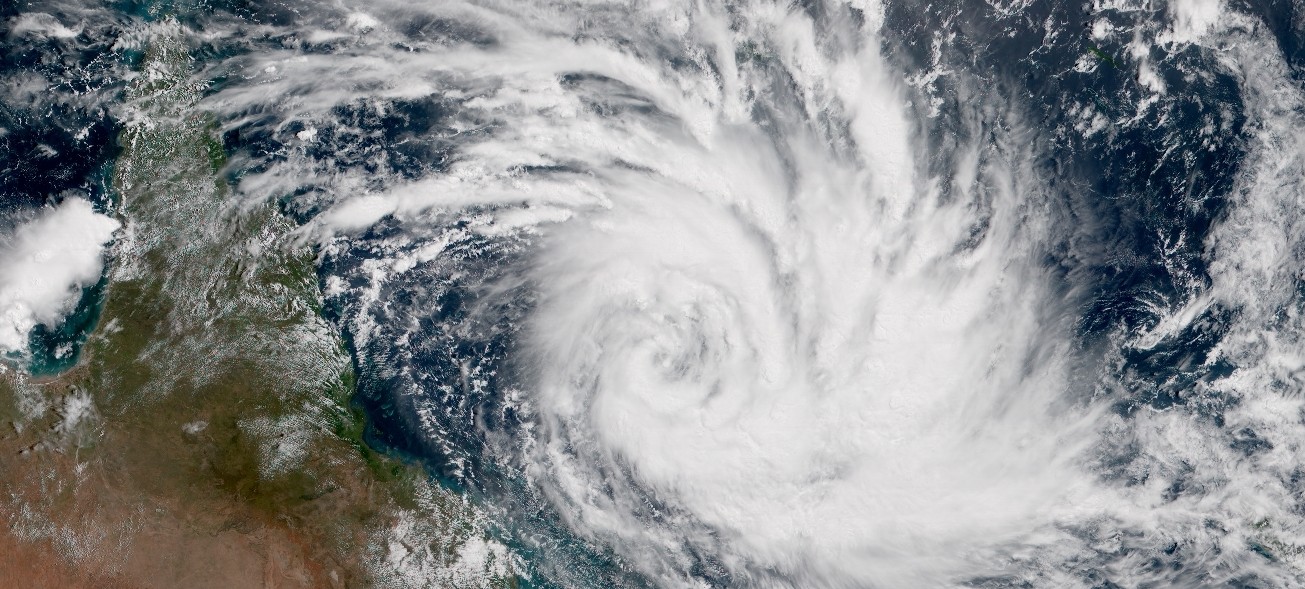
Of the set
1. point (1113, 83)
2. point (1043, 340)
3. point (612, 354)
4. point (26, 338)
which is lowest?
point (26, 338)

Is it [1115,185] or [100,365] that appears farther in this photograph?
[100,365]

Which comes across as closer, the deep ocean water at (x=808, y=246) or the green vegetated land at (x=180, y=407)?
the deep ocean water at (x=808, y=246)

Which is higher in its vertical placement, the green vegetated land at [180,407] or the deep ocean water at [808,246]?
the deep ocean water at [808,246]

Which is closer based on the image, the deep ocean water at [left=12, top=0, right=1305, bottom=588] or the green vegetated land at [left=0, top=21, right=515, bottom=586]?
the deep ocean water at [left=12, top=0, right=1305, bottom=588]

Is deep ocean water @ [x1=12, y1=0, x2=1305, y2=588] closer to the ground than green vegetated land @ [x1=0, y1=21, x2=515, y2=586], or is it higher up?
higher up

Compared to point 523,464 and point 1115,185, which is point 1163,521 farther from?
point 523,464

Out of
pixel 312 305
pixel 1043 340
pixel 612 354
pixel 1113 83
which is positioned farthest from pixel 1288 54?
pixel 312 305

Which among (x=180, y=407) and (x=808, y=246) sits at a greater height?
(x=808, y=246)

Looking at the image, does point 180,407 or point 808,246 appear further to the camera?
point 180,407
